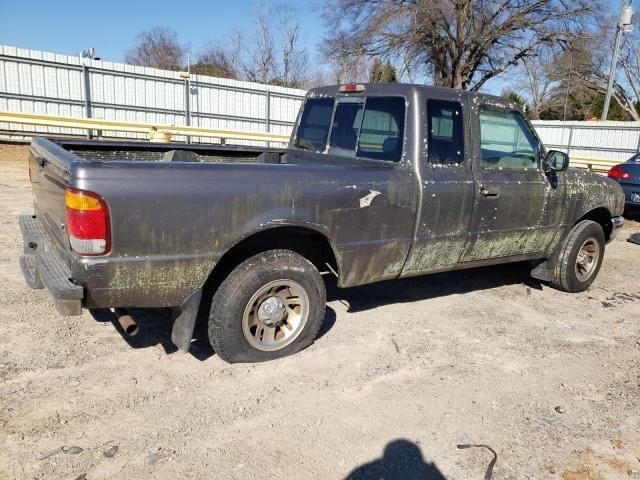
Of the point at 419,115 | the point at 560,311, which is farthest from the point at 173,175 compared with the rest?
the point at 560,311

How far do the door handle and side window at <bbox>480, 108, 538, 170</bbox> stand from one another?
20 centimetres

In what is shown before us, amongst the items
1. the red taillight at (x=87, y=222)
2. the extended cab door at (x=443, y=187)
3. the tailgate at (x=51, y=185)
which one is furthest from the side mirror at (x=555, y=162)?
the tailgate at (x=51, y=185)

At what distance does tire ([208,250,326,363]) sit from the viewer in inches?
135

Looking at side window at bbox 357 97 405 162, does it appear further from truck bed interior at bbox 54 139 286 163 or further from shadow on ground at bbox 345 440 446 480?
shadow on ground at bbox 345 440 446 480

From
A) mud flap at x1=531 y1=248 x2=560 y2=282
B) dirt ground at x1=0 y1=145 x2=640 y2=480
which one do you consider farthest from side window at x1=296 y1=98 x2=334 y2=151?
mud flap at x1=531 y1=248 x2=560 y2=282

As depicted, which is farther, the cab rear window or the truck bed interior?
the truck bed interior

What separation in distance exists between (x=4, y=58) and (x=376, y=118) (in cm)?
1669

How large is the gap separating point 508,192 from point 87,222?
339 centimetres

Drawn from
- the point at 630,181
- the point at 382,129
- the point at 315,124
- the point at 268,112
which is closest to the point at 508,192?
the point at 382,129

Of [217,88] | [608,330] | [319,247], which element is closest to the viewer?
[319,247]

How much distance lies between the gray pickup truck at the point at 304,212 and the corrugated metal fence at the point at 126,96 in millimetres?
14387

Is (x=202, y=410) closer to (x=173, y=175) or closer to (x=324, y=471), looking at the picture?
(x=324, y=471)

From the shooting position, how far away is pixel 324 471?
263cm

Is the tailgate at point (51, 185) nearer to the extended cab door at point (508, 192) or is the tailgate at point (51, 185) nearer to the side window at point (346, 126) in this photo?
the side window at point (346, 126)
